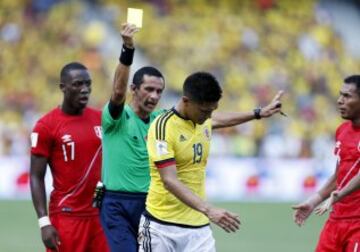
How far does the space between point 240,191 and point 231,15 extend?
6527 mm

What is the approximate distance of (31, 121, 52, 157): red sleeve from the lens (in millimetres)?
8141

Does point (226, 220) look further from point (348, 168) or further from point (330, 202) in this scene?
point (348, 168)

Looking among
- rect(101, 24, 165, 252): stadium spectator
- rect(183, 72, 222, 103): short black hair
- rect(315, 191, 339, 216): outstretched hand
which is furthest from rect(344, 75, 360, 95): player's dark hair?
rect(183, 72, 222, 103): short black hair

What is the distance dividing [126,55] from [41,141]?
1092 millimetres

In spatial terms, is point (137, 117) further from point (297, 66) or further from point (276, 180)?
point (297, 66)

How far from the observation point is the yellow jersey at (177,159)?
7.28m

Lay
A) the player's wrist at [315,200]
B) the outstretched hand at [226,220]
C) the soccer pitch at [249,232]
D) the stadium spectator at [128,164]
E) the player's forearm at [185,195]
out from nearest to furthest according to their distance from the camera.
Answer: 1. the outstretched hand at [226,220]
2. the player's forearm at [185,195]
3. the player's wrist at [315,200]
4. the stadium spectator at [128,164]
5. the soccer pitch at [249,232]

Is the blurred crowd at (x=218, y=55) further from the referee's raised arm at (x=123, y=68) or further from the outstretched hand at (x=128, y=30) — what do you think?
the outstretched hand at (x=128, y=30)

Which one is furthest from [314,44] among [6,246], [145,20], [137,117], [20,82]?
[137,117]

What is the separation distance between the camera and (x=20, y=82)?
82.6ft

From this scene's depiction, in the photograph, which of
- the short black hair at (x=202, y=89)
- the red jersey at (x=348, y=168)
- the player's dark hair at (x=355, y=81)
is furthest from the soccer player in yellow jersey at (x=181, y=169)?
the player's dark hair at (x=355, y=81)

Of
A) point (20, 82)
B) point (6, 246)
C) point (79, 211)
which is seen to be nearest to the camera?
point (79, 211)

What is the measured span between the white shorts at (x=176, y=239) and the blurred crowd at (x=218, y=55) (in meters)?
16.5

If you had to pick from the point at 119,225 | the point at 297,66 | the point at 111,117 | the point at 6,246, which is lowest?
the point at 6,246
